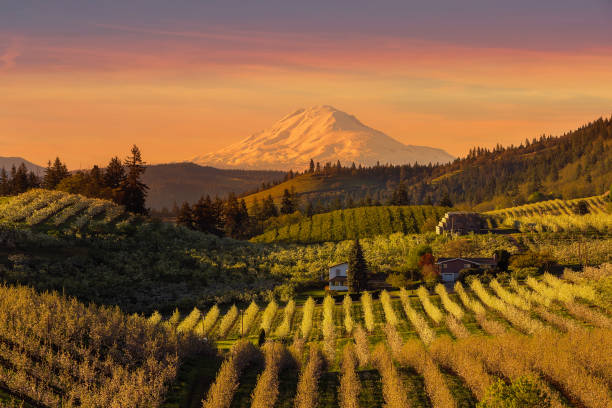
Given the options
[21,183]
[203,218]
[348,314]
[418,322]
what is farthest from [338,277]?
[21,183]

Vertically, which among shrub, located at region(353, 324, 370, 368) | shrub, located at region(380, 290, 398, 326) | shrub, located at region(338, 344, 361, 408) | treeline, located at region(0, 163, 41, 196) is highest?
treeline, located at region(0, 163, 41, 196)

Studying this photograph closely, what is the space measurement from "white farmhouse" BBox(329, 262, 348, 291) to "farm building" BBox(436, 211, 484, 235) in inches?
1964

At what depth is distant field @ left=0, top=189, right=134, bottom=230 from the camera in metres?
82.9

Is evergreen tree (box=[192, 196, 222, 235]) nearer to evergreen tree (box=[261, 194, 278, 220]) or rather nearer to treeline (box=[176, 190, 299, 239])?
treeline (box=[176, 190, 299, 239])

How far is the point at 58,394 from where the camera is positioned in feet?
94.4

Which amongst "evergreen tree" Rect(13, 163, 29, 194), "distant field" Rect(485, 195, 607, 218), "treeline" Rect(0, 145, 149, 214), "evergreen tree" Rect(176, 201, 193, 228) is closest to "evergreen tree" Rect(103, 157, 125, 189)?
"treeline" Rect(0, 145, 149, 214)

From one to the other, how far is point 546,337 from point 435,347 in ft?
27.7

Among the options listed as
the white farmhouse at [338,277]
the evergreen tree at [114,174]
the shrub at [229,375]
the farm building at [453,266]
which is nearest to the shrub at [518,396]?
the shrub at [229,375]

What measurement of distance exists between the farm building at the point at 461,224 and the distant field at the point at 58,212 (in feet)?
243

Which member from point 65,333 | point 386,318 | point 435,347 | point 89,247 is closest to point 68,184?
point 89,247

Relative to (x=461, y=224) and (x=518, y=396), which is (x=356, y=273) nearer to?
(x=518, y=396)

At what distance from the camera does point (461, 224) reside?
130m

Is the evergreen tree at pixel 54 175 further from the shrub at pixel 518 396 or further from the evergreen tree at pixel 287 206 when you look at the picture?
the shrub at pixel 518 396

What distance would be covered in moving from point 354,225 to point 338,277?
65918mm
